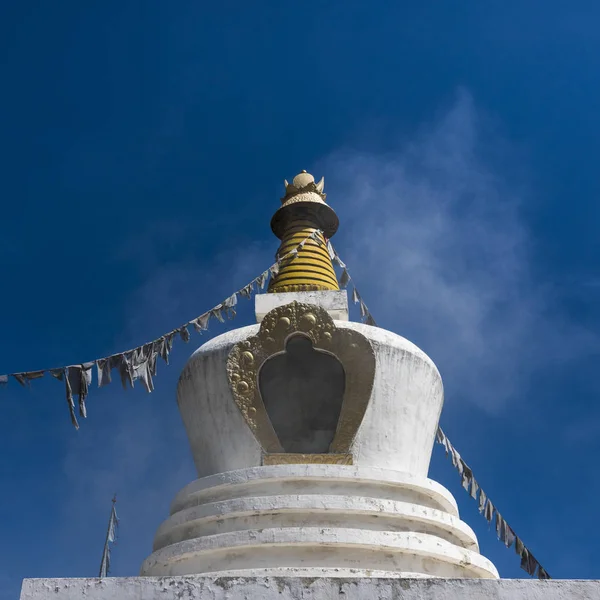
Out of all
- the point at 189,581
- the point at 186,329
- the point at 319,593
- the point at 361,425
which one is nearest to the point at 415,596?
the point at 319,593

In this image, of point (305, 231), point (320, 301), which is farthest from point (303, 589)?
point (305, 231)

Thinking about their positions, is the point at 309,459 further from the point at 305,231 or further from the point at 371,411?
the point at 305,231

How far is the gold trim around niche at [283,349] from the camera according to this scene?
6.15 m

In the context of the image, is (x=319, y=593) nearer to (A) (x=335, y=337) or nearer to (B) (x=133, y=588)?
(B) (x=133, y=588)

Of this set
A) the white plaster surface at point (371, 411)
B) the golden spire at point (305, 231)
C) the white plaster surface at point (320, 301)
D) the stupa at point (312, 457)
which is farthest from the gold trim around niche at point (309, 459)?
the golden spire at point (305, 231)

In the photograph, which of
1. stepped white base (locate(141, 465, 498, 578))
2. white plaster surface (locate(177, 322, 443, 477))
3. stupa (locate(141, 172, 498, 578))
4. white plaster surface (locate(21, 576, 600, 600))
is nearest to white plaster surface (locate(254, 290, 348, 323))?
stupa (locate(141, 172, 498, 578))

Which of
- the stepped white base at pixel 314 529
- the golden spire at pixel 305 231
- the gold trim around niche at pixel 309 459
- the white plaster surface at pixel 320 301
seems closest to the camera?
the stepped white base at pixel 314 529

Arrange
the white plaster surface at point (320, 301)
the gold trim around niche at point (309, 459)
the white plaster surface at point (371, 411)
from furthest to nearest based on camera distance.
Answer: the white plaster surface at point (320, 301), the white plaster surface at point (371, 411), the gold trim around niche at point (309, 459)

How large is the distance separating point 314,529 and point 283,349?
1819 mm

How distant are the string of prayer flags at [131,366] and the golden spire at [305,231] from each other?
20cm

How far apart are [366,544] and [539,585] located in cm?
149

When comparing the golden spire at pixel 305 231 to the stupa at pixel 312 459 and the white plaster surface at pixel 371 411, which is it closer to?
the stupa at pixel 312 459

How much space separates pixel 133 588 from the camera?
3822mm

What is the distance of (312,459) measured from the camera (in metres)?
5.89
